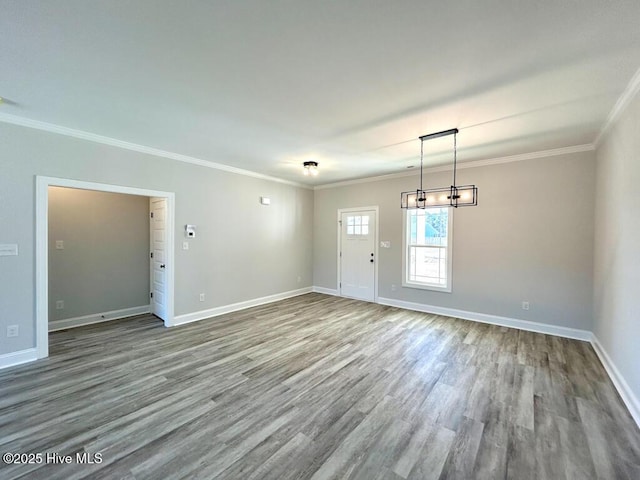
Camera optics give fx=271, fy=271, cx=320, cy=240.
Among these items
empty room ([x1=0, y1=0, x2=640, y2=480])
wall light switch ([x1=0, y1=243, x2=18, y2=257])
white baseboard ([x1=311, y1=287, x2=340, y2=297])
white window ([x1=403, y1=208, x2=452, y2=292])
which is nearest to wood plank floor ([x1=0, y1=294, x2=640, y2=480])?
empty room ([x1=0, y1=0, x2=640, y2=480])

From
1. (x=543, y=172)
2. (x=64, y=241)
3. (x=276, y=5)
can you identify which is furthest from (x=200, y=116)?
(x=543, y=172)

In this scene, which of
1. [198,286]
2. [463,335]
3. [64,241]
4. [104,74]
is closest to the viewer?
[104,74]

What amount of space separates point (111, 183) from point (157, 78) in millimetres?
2291

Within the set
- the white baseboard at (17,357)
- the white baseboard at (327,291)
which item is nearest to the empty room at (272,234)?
the white baseboard at (17,357)

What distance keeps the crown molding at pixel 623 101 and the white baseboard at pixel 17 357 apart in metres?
6.58

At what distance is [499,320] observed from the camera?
4.60 m

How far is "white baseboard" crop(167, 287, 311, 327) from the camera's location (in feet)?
15.0

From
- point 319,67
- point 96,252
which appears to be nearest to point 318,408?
point 319,67

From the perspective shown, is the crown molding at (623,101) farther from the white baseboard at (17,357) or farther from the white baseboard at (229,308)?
the white baseboard at (17,357)

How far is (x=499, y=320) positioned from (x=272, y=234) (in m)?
4.65

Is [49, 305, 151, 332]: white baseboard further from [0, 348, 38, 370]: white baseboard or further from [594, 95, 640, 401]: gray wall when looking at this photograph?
[594, 95, 640, 401]: gray wall

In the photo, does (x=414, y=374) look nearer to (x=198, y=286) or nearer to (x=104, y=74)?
(x=198, y=286)

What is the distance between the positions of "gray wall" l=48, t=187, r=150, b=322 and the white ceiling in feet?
5.93

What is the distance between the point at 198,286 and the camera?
4.81 meters
